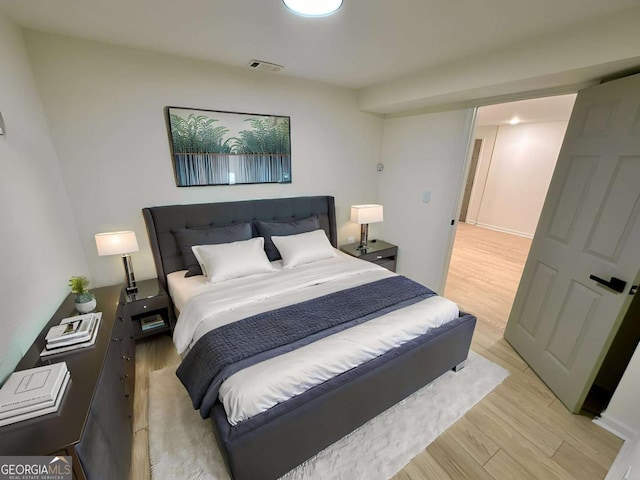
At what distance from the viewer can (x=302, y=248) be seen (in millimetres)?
2602

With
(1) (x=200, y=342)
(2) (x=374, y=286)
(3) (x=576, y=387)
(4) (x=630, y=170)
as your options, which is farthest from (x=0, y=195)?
(3) (x=576, y=387)

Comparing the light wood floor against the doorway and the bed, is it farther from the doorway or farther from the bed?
the doorway

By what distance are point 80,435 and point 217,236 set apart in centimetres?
172

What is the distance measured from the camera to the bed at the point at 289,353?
1.24m

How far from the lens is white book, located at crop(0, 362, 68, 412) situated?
0.93 metres

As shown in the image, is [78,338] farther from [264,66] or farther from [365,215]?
[365,215]

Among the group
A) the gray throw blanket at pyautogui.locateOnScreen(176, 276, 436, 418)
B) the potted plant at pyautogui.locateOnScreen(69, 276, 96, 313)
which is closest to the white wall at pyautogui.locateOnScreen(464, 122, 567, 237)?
the gray throw blanket at pyautogui.locateOnScreen(176, 276, 436, 418)

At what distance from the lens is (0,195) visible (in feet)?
4.21

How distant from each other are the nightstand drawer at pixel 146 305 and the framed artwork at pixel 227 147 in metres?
1.04

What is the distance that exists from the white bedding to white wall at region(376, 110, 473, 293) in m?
1.11

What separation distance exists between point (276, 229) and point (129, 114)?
155 centimetres

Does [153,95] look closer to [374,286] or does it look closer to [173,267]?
[173,267]

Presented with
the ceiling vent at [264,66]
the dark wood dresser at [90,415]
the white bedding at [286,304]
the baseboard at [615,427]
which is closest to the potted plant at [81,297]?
the dark wood dresser at [90,415]

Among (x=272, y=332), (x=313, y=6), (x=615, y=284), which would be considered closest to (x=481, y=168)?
(x=615, y=284)
